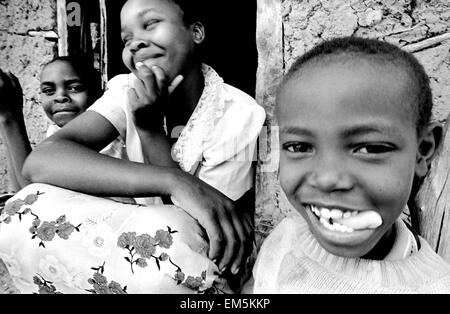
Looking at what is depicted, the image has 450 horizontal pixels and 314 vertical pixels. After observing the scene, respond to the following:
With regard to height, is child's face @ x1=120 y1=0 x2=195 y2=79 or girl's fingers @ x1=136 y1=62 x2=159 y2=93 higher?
child's face @ x1=120 y1=0 x2=195 y2=79

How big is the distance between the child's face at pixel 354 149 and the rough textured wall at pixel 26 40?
2230 millimetres

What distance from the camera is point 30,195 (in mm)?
1324

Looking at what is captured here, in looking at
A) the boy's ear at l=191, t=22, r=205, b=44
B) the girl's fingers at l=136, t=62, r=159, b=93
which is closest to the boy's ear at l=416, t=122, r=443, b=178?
the girl's fingers at l=136, t=62, r=159, b=93

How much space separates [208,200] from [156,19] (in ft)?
2.57

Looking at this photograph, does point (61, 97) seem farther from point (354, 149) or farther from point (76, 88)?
point (354, 149)

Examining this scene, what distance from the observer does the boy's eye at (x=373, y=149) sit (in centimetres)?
100

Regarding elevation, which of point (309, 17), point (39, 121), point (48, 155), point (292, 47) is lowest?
point (39, 121)

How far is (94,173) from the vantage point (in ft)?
4.52

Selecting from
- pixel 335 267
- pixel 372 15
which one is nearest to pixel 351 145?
pixel 335 267

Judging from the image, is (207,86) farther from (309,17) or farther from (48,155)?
(48,155)

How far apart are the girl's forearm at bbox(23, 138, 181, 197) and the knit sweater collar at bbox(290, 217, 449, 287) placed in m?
0.47

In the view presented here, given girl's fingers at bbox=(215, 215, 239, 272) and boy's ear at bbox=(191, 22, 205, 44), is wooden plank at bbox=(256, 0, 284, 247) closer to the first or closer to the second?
boy's ear at bbox=(191, 22, 205, 44)

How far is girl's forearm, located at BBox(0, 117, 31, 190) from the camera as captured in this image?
2289 millimetres

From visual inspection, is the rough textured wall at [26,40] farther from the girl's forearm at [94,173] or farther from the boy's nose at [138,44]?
the girl's forearm at [94,173]
